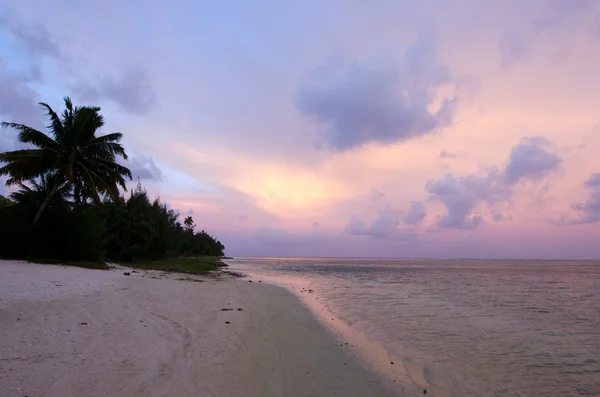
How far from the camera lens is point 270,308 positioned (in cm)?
1602

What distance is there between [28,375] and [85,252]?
2559cm

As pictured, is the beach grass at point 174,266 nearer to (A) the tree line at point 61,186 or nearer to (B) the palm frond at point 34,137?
(A) the tree line at point 61,186

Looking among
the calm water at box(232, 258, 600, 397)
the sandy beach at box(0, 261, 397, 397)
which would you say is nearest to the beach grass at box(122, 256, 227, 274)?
the calm water at box(232, 258, 600, 397)

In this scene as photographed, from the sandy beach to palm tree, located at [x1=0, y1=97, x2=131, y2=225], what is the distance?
1682 centimetres

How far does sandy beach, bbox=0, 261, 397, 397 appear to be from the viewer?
18.3 feet

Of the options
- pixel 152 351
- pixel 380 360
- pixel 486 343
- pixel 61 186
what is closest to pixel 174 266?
pixel 61 186

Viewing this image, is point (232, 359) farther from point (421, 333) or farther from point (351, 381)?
point (421, 333)

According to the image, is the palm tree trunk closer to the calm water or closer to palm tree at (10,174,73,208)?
palm tree at (10,174,73,208)

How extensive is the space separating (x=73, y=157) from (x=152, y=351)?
2400 cm

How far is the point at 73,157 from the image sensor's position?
26641mm

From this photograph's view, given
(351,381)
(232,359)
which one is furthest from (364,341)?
(232,359)

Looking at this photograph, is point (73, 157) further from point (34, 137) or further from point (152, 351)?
point (152, 351)

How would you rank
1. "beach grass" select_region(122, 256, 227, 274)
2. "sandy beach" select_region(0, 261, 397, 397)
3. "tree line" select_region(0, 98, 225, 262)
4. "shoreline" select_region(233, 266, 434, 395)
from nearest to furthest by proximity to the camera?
"sandy beach" select_region(0, 261, 397, 397)
"shoreline" select_region(233, 266, 434, 395)
"tree line" select_region(0, 98, 225, 262)
"beach grass" select_region(122, 256, 227, 274)

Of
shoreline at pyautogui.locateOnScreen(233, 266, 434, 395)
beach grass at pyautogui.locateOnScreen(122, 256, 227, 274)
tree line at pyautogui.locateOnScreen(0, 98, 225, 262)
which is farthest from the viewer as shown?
beach grass at pyautogui.locateOnScreen(122, 256, 227, 274)
